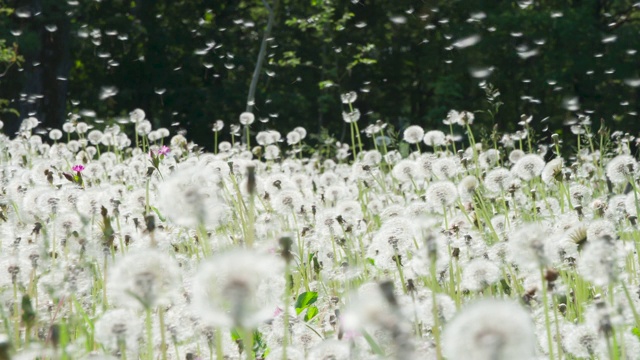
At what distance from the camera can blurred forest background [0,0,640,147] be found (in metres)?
25.0

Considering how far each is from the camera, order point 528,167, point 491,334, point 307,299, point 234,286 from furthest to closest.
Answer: point 528,167, point 307,299, point 234,286, point 491,334

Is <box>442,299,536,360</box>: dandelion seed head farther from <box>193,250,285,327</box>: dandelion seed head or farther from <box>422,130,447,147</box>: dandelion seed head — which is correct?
<box>422,130,447,147</box>: dandelion seed head

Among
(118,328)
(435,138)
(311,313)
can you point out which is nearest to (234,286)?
(118,328)

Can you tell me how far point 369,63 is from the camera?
918 inches

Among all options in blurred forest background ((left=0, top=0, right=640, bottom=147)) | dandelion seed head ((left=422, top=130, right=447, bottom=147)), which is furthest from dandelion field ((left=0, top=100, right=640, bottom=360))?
blurred forest background ((left=0, top=0, right=640, bottom=147))

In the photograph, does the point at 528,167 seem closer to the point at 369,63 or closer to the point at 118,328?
the point at 118,328

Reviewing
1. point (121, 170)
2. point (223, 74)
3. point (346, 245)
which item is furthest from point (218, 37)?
point (346, 245)

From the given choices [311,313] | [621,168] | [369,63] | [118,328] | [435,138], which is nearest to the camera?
[118,328]

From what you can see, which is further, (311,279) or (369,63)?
(369,63)

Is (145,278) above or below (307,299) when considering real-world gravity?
above

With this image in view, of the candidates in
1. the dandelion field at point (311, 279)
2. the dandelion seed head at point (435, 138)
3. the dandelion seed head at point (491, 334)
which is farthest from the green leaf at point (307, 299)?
the dandelion seed head at point (435, 138)

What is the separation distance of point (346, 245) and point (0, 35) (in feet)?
51.3

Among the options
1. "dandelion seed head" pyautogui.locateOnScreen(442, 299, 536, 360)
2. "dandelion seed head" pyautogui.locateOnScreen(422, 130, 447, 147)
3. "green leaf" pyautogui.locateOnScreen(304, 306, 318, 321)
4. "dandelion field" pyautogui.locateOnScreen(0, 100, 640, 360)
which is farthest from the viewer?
"dandelion seed head" pyautogui.locateOnScreen(422, 130, 447, 147)

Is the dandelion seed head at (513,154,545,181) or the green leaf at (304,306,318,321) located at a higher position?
the green leaf at (304,306,318,321)
